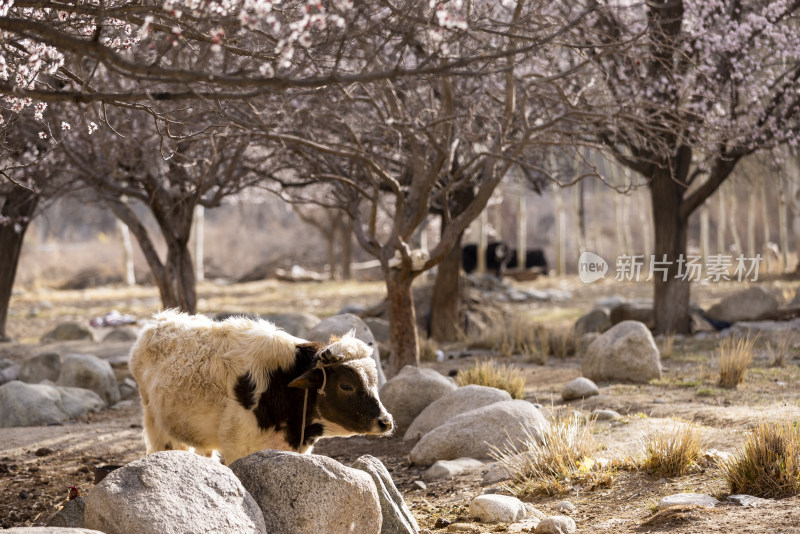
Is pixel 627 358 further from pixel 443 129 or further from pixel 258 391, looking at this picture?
pixel 258 391

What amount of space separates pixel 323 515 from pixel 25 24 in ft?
10.3

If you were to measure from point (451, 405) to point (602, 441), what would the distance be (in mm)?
1880

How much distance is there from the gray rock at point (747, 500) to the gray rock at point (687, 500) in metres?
0.12

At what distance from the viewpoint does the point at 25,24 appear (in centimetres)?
422

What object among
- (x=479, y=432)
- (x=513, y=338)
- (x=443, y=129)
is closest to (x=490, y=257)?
(x=513, y=338)

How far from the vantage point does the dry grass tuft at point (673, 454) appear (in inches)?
263

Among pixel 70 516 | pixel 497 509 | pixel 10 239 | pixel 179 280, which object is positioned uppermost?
pixel 10 239

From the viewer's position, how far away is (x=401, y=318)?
11594 mm

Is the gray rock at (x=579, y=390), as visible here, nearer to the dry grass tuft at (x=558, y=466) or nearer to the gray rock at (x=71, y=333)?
the dry grass tuft at (x=558, y=466)

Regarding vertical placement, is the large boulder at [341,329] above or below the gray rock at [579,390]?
above

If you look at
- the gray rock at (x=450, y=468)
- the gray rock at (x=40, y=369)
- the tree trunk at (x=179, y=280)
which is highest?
→ the tree trunk at (x=179, y=280)

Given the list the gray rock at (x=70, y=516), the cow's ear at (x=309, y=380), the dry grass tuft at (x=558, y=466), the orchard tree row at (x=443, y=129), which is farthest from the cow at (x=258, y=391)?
the orchard tree row at (x=443, y=129)

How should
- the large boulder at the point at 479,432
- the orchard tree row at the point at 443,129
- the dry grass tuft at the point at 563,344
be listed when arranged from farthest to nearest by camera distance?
the dry grass tuft at the point at 563,344 < the orchard tree row at the point at 443,129 < the large boulder at the point at 479,432

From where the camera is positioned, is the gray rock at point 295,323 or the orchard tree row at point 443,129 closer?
the orchard tree row at point 443,129
